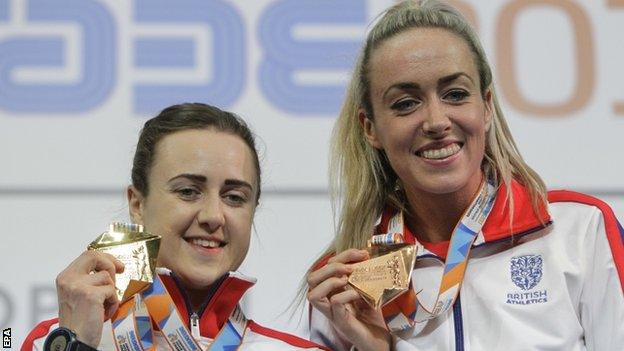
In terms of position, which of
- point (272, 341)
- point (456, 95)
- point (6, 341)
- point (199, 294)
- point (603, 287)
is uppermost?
point (456, 95)

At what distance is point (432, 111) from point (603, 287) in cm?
48

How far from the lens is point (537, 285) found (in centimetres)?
229

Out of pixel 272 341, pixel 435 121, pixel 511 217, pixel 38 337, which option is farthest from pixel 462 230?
pixel 38 337

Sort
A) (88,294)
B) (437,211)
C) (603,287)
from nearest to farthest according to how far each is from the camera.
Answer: (88,294), (603,287), (437,211)

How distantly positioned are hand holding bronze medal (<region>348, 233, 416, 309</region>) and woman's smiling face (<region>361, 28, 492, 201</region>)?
14 centimetres

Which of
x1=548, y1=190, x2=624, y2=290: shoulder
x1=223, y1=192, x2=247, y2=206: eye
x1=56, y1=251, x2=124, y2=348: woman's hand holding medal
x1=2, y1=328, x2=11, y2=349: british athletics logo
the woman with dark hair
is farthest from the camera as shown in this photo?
x1=2, y1=328, x2=11, y2=349: british athletics logo

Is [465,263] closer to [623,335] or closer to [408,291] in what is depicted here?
[408,291]

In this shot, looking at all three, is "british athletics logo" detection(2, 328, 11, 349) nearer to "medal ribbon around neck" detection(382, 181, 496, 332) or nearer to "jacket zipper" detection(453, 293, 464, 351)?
"medal ribbon around neck" detection(382, 181, 496, 332)

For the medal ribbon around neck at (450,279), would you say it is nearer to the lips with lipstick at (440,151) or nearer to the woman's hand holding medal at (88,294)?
the lips with lipstick at (440,151)

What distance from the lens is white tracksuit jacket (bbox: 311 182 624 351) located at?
223 cm

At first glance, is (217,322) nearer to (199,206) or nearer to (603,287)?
(199,206)

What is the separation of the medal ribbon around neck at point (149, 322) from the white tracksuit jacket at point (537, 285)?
445 mm

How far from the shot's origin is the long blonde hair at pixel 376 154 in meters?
2.44

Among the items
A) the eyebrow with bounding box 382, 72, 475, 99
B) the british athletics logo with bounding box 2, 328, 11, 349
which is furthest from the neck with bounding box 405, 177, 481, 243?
the british athletics logo with bounding box 2, 328, 11, 349
